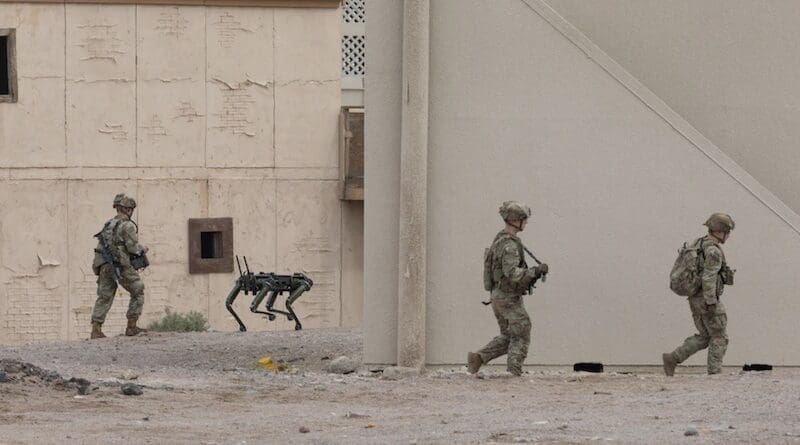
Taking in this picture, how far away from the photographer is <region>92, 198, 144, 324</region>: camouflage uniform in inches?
846

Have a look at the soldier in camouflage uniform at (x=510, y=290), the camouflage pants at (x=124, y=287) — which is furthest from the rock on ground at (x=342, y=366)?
the camouflage pants at (x=124, y=287)

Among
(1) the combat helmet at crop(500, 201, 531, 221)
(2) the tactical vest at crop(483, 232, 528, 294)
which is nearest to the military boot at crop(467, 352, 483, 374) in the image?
(2) the tactical vest at crop(483, 232, 528, 294)

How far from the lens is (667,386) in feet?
51.2

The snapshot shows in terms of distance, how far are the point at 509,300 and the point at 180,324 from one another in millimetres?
10605

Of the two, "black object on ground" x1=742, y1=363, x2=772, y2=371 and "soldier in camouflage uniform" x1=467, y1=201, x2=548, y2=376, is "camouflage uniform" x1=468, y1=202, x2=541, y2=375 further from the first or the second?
"black object on ground" x1=742, y1=363, x2=772, y2=371

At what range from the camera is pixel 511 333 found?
1650 centimetres

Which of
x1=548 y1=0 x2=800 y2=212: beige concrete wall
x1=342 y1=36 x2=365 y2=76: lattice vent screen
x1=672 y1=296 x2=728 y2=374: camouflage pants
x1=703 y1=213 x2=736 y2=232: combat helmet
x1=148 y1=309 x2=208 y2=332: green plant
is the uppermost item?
x1=342 y1=36 x2=365 y2=76: lattice vent screen

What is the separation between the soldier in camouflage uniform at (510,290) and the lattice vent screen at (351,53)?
12985 millimetres

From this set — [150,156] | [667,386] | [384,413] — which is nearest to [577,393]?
[667,386]

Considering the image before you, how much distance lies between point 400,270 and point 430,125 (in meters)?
1.21

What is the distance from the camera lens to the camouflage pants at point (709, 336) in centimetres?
1669

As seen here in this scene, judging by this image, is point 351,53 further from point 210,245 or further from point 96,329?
point 96,329

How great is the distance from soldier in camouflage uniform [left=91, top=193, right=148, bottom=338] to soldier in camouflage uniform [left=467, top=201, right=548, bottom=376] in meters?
5.81

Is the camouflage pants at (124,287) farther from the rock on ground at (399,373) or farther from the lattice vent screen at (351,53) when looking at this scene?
the lattice vent screen at (351,53)
